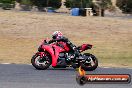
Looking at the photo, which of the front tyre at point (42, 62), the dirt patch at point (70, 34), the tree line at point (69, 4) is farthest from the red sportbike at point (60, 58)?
the tree line at point (69, 4)

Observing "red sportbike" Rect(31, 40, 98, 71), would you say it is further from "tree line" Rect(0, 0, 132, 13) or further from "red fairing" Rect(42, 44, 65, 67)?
"tree line" Rect(0, 0, 132, 13)

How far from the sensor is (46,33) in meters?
33.4

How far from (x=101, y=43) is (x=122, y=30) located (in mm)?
6713

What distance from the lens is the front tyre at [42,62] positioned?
1602cm

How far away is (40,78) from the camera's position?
13.4 m

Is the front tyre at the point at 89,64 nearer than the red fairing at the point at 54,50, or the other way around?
the front tyre at the point at 89,64

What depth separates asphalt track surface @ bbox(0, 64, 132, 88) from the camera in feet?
38.4

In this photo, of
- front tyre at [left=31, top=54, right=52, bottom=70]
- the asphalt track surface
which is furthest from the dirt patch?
the asphalt track surface

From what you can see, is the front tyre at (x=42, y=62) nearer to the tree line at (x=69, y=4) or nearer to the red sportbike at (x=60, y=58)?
the red sportbike at (x=60, y=58)

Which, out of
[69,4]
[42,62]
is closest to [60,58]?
A: [42,62]

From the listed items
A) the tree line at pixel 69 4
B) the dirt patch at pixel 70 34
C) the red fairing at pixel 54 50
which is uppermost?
the red fairing at pixel 54 50

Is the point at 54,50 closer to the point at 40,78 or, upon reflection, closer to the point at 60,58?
the point at 60,58

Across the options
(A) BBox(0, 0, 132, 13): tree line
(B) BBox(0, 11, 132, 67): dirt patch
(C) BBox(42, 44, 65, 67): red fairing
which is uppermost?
(C) BBox(42, 44, 65, 67): red fairing

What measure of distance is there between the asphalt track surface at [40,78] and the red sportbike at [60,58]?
0.23m
